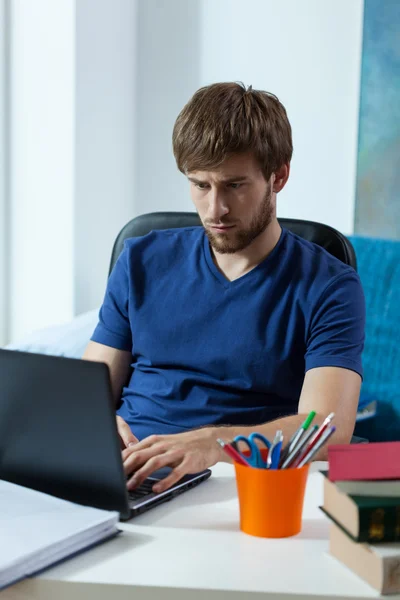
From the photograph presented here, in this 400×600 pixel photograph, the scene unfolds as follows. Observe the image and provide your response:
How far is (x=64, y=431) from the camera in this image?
96cm

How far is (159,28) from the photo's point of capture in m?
3.01

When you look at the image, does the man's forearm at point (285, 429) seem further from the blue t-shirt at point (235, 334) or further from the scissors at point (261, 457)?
the scissors at point (261, 457)

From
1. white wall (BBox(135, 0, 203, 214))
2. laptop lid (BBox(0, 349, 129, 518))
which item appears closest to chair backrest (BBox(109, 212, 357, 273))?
laptop lid (BBox(0, 349, 129, 518))

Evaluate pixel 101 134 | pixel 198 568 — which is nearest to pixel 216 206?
pixel 198 568

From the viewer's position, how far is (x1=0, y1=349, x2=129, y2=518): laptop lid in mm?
924

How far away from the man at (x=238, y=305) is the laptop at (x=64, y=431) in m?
0.46

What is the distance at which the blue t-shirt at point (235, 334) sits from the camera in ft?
4.82

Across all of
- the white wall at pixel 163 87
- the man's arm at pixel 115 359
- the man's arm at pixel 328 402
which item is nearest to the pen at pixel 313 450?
the man's arm at pixel 328 402

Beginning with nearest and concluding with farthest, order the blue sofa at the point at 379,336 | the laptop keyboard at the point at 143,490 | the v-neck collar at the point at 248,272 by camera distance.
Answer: the laptop keyboard at the point at 143,490 < the v-neck collar at the point at 248,272 < the blue sofa at the point at 379,336

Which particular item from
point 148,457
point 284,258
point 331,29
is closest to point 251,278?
point 284,258

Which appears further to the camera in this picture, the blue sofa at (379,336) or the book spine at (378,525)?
the blue sofa at (379,336)

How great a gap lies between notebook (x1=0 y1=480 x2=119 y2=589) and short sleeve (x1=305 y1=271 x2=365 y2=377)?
58 centimetres

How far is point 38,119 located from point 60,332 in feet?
2.87

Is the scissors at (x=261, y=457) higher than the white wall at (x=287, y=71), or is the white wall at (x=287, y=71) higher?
the white wall at (x=287, y=71)
